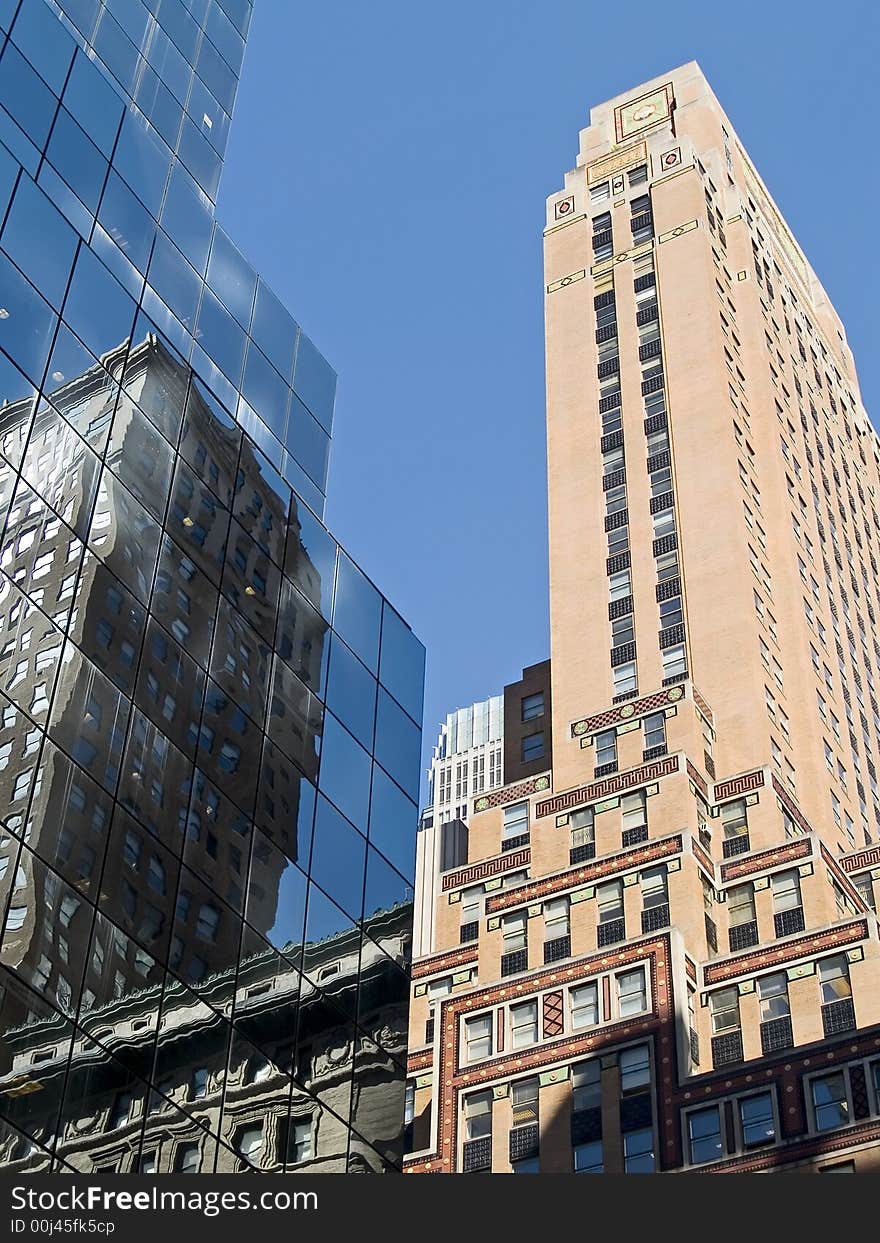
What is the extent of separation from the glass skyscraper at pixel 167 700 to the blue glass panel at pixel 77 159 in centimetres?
10

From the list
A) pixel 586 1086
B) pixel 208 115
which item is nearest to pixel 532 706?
pixel 586 1086

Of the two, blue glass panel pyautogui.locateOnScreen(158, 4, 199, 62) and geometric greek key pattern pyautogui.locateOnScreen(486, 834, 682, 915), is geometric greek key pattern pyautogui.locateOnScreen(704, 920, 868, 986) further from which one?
blue glass panel pyautogui.locateOnScreen(158, 4, 199, 62)

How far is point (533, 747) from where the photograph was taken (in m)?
114

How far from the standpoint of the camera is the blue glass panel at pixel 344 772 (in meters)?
40.8

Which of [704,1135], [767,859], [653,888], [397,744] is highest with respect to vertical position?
[767,859]

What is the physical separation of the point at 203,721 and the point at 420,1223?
47.5ft

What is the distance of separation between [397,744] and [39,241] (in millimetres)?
15012

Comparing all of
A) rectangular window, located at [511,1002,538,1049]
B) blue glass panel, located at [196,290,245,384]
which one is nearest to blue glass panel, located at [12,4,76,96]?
blue glass panel, located at [196,290,245,384]

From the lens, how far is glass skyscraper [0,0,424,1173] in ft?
103

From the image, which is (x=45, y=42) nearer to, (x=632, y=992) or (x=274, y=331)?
(x=274, y=331)

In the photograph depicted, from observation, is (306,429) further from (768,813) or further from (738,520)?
(738,520)

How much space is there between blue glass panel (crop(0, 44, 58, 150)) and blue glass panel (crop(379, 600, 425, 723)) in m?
14.7

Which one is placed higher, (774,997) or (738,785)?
(738,785)

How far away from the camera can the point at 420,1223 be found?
2462 centimetres
